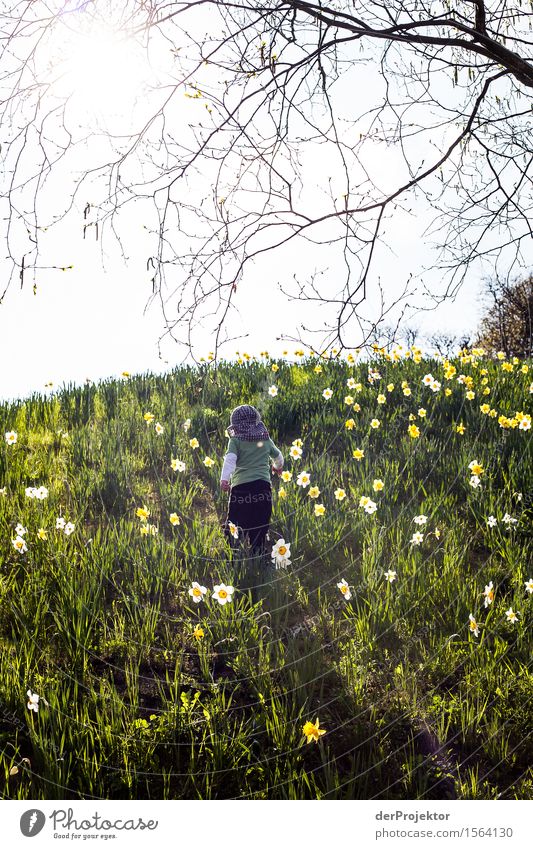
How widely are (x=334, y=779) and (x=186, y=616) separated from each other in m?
1.32

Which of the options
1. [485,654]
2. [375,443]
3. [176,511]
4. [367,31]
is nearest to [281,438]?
[375,443]

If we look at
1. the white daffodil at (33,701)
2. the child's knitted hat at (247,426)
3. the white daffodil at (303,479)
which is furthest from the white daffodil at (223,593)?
the white daffodil at (303,479)

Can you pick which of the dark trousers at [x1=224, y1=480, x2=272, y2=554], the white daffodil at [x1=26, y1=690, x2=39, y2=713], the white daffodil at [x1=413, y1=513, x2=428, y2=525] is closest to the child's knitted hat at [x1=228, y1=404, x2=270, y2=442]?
the dark trousers at [x1=224, y1=480, x2=272, y2=554]

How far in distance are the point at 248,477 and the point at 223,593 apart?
98 cm

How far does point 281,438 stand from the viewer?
588 centimetres

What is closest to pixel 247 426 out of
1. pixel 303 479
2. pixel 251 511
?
pixel 251 511

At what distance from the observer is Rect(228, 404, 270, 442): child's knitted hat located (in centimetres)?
416

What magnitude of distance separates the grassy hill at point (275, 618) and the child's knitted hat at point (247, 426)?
22.5 inches

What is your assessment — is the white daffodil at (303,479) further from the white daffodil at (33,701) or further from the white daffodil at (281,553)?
the white daffodil at (33,701)

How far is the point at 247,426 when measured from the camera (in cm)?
419

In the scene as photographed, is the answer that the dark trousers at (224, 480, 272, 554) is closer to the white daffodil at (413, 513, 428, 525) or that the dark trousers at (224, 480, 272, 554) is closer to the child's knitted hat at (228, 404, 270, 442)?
the child's knitted hat at (228, 404, 270, 442)

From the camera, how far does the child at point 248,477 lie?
4117 millimetres

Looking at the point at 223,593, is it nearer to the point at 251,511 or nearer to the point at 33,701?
the point at 251,511
